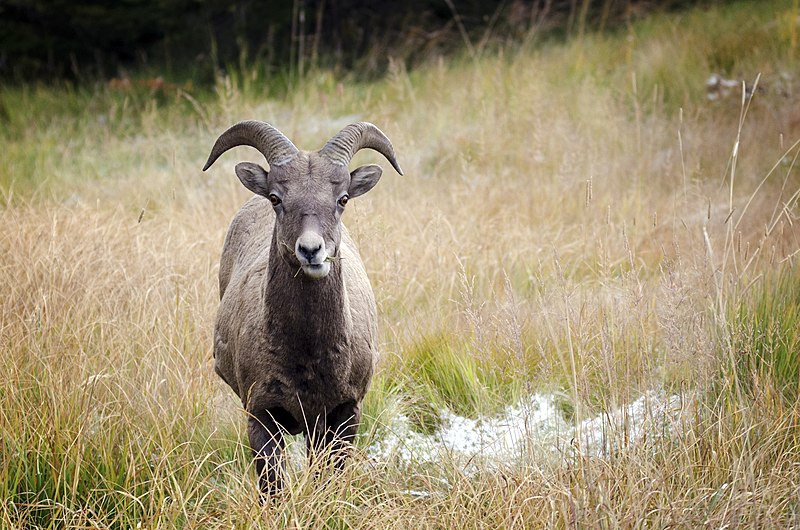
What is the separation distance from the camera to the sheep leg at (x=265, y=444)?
11.9 ft

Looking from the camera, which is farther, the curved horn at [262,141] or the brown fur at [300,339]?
the curved horn at [262,141]

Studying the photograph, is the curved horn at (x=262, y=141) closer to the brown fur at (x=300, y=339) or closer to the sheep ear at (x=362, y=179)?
the brown fur at (x=300, y=339)

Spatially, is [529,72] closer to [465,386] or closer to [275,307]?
[465,386]

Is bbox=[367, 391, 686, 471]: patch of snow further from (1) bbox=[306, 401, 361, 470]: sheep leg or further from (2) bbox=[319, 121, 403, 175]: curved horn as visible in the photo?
(2) bbox=[319, 121, 403, 175]: curved horn

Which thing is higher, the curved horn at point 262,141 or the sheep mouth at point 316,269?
the curved horn at point 262,141

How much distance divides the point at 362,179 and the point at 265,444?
4.16 feet

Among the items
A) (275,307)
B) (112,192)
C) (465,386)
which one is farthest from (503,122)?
(275,307)

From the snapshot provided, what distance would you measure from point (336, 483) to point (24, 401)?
4.81 feet

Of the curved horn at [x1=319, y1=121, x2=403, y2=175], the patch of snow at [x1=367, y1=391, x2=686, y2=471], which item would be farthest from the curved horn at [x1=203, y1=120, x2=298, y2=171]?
the patch of snow at [x1=367, y1=391, x2=686, y2=471]

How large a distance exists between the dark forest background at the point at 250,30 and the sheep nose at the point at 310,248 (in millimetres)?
9443

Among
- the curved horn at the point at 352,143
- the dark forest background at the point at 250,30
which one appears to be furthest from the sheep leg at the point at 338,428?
the dark forest background at the point at 250,30

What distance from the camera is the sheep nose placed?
10.8 ft

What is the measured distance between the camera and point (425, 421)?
4.57m

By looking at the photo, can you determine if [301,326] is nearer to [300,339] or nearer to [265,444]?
[300,339]
